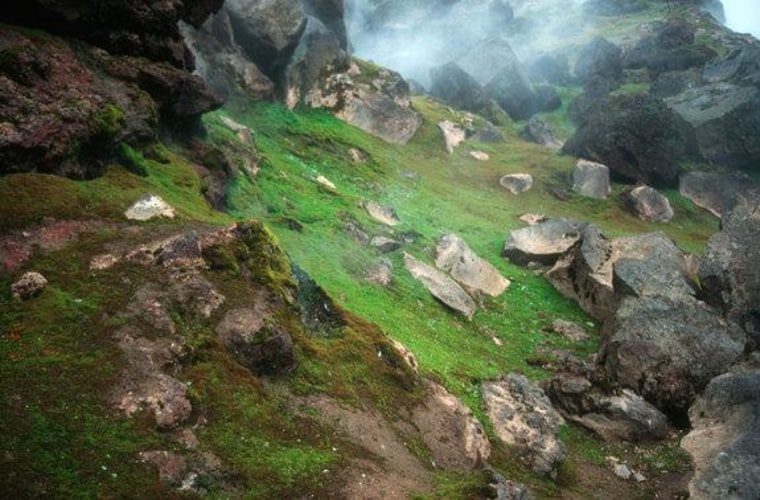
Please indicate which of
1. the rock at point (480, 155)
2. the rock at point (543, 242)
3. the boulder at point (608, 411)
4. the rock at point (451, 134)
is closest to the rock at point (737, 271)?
the boulder at point (608, 411)

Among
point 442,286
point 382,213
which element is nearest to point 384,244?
point 442,286

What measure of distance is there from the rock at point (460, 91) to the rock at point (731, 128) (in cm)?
2934

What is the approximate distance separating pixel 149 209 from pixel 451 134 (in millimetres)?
53265

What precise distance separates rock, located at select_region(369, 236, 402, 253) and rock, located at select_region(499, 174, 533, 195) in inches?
1111

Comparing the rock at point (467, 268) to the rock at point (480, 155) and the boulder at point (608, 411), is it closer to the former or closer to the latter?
the boulder at point (608, 411)

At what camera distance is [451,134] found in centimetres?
6544

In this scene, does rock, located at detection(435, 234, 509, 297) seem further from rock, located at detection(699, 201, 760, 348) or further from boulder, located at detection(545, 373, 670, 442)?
rock, located at detection(699, 201, 760, 348)

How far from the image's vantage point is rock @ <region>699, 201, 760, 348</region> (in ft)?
85.8

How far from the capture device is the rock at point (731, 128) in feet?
218

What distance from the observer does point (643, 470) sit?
61.8ft

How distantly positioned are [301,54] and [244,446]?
49637 millimetres

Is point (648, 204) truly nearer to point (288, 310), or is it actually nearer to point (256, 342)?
point (288, 310)

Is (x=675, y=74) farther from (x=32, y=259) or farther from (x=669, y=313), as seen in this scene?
(x=32, y=259)

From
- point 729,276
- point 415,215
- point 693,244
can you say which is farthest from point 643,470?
point 693,244
